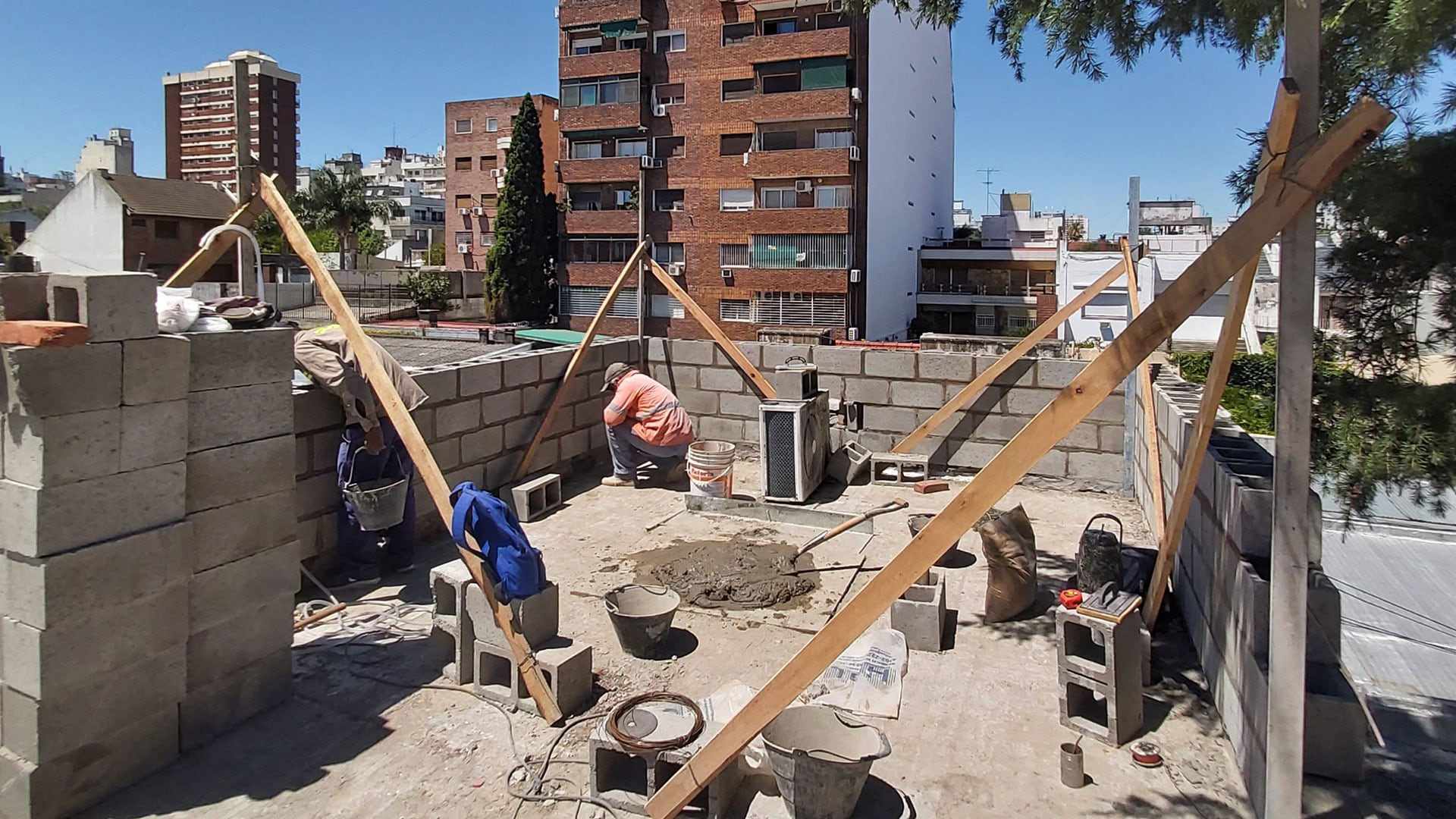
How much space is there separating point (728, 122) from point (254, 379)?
35027 mm

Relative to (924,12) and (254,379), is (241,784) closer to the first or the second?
(254,379)

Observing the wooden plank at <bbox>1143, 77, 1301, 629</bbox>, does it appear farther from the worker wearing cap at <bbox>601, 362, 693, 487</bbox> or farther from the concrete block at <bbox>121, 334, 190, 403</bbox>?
the worker wearing cap at <bbox>601, 362, 693, 487</bbox>

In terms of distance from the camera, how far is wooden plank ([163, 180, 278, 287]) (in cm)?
650

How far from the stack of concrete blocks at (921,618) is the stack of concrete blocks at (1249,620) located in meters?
1.50

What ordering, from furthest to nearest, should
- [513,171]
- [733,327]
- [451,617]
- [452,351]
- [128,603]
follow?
[513,171]
[733,327]
[452,351]
[451,617]
[128,603]

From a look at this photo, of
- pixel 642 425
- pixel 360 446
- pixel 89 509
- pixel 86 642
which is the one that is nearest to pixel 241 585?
pixel 86 642

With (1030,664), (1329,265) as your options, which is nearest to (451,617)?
(1030,664)

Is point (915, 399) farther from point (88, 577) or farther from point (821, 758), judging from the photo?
point (88, 577)

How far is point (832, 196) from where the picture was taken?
35.5 meters

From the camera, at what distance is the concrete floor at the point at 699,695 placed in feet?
13.3

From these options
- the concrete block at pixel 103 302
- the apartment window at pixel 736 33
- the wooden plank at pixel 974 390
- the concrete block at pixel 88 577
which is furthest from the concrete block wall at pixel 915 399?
the apartment window at pixel 736 33

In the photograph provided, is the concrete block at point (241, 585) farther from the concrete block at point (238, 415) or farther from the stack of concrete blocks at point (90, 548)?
the concrete block at point (238, 415)

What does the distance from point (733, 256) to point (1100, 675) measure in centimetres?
3436

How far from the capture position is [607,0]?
131 feet
